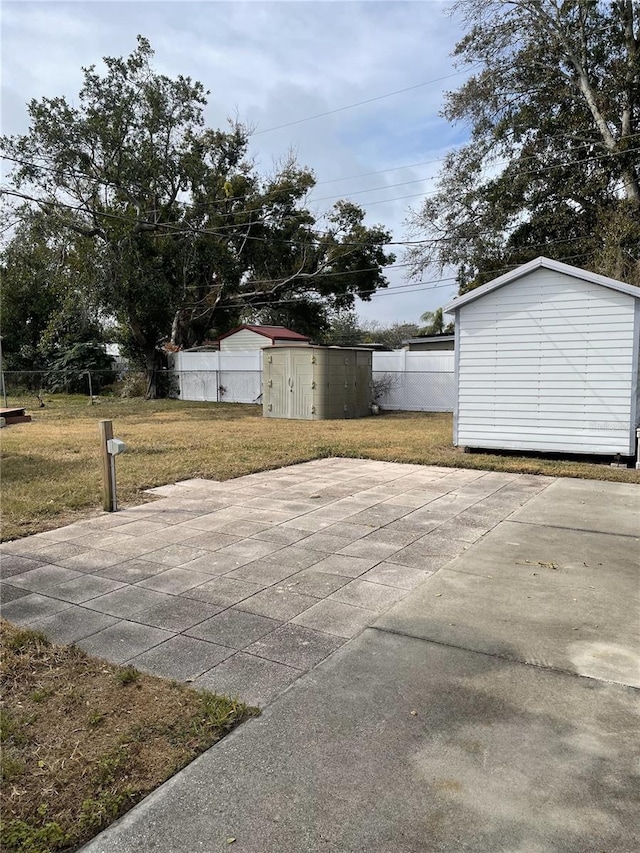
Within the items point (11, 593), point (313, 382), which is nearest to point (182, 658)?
point (11, 593)

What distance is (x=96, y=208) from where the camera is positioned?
70.1 ft

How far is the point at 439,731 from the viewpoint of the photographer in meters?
2.44

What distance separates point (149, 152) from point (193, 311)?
7397 millimetres

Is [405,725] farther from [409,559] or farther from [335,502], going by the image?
[335,502]

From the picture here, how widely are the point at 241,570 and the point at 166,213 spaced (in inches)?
852

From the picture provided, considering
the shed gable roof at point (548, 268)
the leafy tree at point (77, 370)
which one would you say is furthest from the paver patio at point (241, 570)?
the leafy tree at point (77, 370)

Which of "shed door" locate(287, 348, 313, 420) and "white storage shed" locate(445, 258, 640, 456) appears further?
"shed door" locate(287, 348, 313, 420)

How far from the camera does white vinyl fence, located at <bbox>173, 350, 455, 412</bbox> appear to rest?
18.8 m

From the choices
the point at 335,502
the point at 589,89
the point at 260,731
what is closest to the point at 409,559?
the point at 335,502

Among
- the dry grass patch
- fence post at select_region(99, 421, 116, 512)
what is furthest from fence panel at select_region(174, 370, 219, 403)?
the dry grass patch

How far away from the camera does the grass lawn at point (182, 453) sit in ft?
21.9

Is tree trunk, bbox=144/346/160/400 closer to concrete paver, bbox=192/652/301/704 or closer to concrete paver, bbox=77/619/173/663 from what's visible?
concrete paver, bbox=77/619/173/663

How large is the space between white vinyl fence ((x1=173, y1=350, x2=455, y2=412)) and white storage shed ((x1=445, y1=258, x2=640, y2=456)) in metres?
6.68

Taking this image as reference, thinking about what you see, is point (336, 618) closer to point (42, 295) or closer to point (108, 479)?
point (108, 479)
